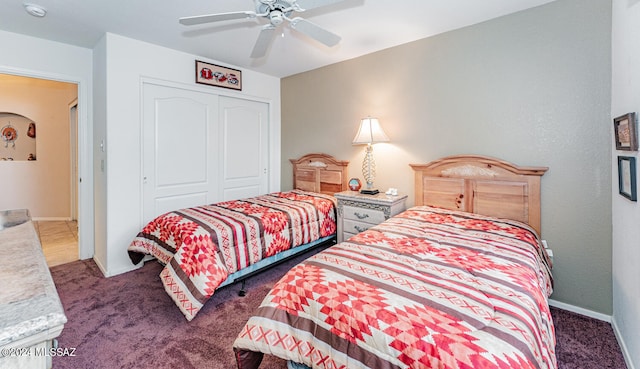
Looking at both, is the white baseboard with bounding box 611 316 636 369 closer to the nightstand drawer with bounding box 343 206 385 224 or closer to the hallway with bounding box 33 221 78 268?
the nightstand drawer with bounding box 343 206 385 224

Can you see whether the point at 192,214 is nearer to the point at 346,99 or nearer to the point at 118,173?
the point at 118,173

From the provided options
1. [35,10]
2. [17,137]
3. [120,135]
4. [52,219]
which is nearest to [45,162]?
[17,137]

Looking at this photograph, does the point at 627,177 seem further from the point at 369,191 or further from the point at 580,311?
the point at 369,191

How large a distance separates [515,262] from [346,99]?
2.73 m

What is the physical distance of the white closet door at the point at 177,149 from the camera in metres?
3.21

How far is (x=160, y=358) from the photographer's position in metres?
1.78

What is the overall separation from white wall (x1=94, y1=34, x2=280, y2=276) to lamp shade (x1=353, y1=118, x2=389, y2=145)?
2298 mm

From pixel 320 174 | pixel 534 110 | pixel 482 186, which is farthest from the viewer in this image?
pixel 320 174

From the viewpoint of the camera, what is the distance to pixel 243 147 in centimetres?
414

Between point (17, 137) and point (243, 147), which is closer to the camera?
point (243, 147)

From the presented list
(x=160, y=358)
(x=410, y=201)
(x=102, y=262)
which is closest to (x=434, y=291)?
(x=160, y=358)

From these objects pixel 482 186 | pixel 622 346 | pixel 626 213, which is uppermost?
pixel 482 186

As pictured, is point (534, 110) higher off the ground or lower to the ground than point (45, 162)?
higher

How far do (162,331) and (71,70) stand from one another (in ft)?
9.82
